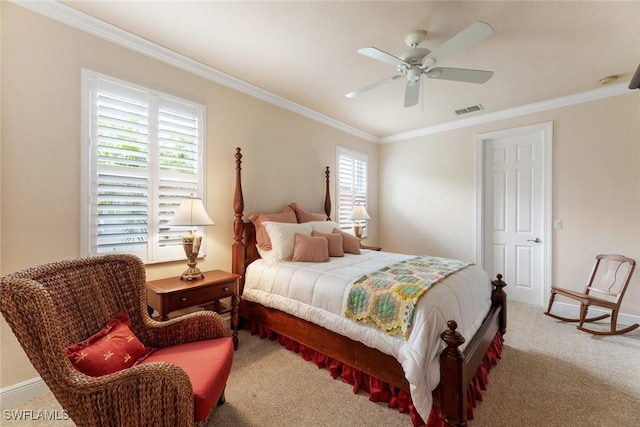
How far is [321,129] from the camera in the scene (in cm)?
421

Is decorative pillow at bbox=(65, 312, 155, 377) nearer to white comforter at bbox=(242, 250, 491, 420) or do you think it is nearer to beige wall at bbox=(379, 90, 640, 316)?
white comforter at bbox=(242, 250, 491, 420)

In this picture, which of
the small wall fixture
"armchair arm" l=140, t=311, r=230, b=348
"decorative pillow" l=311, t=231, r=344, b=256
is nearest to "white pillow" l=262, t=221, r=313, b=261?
"decorative pillow" l=311, t=231, r=344, b=256

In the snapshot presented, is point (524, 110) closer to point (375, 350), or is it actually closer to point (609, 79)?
point (609, 79)

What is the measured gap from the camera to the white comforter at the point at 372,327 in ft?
5.12

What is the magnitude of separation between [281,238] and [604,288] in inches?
146

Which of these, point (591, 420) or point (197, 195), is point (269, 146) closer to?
point (197, 195)

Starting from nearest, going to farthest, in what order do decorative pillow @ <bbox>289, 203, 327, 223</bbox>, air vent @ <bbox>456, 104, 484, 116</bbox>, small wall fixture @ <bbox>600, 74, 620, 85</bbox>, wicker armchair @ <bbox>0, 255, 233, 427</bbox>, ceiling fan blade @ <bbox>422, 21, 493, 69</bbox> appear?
1. wicker armchair @ <bbox>0, 255, 233, 427</bbox>
2. ceiling fan blade @ <bbox>422, 21, 493, 69</bbox>
3. small wall fixture @ <bbox>600, 74, 620, 85</bbox>
4. decorative pillow @ <bbox>289, 203, 327, 223</bbox>
5. air vent @ <bbox>456, 104, 484, 116</bbox>

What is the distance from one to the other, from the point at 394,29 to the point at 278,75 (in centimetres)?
131

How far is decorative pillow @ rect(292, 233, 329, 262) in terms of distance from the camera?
2.79m

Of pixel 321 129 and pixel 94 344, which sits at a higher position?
pixel 321 129

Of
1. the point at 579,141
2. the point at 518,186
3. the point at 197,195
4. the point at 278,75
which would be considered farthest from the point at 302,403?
the point at 579,141

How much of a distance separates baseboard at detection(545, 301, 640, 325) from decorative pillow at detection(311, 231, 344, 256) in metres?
2.89

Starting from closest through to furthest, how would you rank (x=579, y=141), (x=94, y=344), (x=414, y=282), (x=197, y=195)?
(x=94, y=344), (x=414, y=282), (x=197, y=195), (x=579, y=141)

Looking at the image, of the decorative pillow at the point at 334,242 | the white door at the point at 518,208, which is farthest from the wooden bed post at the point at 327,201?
the white door at the point at 518,208
